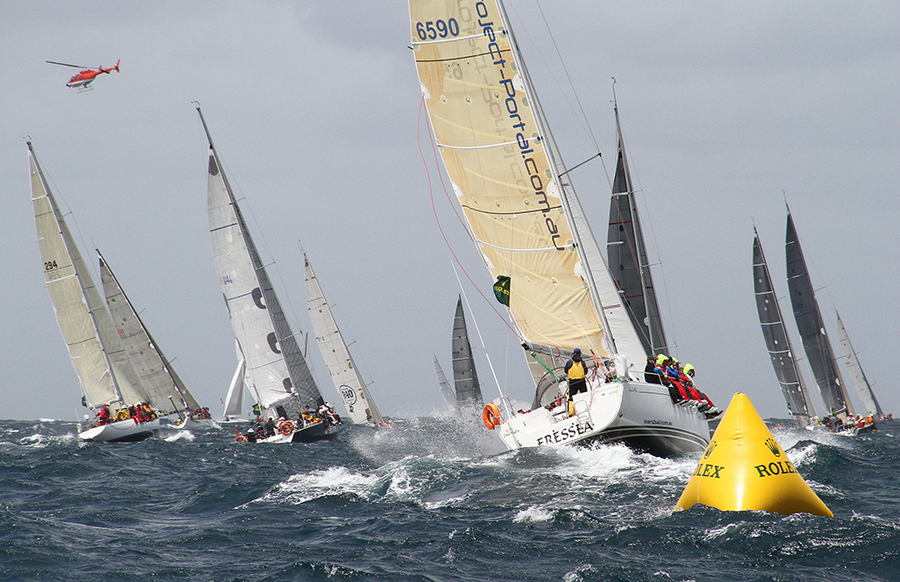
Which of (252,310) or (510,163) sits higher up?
(510,163)

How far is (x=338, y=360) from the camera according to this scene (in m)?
39.7

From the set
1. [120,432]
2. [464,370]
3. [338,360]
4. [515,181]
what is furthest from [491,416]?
[464,370]

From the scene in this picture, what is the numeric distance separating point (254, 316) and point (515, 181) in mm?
19902

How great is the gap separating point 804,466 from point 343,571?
10.2 metres

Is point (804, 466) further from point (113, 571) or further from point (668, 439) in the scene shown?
point (113, 571)

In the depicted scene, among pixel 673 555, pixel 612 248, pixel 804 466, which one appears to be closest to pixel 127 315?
pixel 612 248

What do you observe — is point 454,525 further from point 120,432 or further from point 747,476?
point 120,432

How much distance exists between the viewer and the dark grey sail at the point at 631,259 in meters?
24.8

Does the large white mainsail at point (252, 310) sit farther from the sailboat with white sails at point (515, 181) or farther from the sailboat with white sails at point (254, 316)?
the sailboat with white sails at point (515, 181)

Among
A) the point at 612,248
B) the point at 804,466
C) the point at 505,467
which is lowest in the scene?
the point at 804,466

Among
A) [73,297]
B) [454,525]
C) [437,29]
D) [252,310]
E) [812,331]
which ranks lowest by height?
[812,331]

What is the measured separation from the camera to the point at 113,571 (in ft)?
29.2

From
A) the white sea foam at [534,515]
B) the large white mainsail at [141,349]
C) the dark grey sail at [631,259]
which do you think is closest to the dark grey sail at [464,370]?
the large white mainsail at [141,349]

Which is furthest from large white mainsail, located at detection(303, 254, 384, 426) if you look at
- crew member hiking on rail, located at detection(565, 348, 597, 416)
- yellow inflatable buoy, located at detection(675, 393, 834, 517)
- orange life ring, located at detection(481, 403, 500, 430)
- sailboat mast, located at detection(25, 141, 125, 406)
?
yellow inflatable buoy, located at detection(675, 393, 834, 517)
